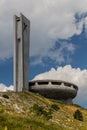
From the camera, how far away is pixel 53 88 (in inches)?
4161

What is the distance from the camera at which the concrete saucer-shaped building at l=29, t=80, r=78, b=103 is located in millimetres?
105062

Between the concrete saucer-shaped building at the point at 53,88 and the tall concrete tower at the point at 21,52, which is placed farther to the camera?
the concrete saucer-shaped building at the point at 53,88

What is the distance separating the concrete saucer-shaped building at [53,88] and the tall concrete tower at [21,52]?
17.2 ft

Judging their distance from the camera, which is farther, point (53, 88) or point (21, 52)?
point (53, 88)

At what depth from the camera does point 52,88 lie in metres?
106

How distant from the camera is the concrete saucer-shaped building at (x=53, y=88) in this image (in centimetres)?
10506

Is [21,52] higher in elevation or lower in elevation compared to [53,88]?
higher

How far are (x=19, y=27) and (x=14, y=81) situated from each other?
14.6 meters

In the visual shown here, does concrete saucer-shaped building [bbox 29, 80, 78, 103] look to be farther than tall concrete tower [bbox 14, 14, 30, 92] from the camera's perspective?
Yes

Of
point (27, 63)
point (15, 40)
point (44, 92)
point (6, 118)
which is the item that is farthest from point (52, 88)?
point (6, 118)

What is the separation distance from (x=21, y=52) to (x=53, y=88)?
1401 cm

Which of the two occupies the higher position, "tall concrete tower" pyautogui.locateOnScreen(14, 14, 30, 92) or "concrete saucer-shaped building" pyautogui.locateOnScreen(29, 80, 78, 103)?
"tall concrete tower" pyautogui.locateOnScreen(14, 14, 30, 92)

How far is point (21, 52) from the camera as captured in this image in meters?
100

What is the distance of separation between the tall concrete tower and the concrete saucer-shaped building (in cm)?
524
